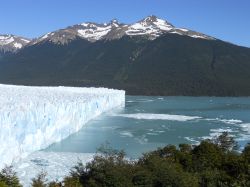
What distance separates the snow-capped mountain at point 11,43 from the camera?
153 meters

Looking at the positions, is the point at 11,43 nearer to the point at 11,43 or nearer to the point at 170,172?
the point at 11,43

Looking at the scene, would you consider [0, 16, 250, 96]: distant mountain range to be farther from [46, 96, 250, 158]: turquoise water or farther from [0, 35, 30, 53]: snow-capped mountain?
[46, 96, 250, 158]: turquoise water

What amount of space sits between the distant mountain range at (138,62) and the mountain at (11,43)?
26144 millimetres

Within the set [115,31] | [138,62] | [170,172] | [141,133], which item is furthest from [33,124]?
[115,31]

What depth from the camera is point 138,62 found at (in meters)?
95.2

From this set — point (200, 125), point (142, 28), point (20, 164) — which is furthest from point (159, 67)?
point (20, 164)

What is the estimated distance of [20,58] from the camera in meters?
114

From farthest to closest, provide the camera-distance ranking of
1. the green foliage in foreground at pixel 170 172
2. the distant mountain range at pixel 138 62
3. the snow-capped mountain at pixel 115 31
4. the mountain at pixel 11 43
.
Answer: the mountain at pixel 11 43 < the snow-capped mountain at pixel 115 31 < the distant mountain range at pixel 138 62 < the green foliage in foreground at pixel 170 172

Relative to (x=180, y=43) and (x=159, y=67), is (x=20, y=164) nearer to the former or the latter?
(x=159, y=67)

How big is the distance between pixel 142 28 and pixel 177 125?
328 ft

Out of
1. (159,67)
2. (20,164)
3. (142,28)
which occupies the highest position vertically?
(142,28)

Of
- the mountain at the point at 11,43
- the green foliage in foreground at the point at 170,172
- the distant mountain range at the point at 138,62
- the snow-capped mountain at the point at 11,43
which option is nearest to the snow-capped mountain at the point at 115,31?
the distant mountain range at the point at 138,62

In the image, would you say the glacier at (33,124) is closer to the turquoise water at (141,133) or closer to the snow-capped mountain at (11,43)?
the turquoise water at (141,133)

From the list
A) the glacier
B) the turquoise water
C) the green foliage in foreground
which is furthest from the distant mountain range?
the green foliage in foreground
